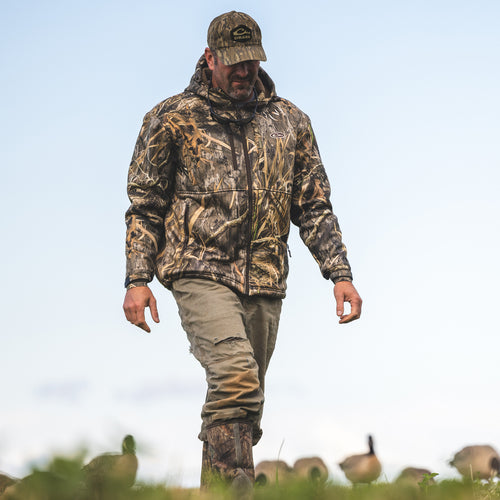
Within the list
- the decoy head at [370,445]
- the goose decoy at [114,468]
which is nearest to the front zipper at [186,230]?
the goose decoy at [114,468]

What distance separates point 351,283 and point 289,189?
2.52 feet

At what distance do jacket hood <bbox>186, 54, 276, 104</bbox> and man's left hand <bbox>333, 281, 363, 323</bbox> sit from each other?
1348 millimetres

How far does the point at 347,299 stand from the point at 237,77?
163cm

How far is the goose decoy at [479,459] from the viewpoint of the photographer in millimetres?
11195

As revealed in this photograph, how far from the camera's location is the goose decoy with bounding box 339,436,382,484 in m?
10.1

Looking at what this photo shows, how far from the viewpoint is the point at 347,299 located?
571 cm

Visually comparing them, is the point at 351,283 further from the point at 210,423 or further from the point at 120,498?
the point at 120,498

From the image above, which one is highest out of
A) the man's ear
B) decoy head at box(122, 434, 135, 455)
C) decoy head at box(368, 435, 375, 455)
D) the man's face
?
the man's ear

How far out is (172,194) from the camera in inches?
225

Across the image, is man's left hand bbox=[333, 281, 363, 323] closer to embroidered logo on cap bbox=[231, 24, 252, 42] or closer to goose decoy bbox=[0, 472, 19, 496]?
embroidered logo on cap bbox=[231, 24, 252, 42]

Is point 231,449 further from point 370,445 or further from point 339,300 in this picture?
point 370,445

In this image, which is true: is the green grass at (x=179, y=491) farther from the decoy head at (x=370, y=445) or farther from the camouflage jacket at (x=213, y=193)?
the decoy head at (x=370, y=445)

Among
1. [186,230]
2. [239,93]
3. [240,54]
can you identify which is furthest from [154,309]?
[240,54]

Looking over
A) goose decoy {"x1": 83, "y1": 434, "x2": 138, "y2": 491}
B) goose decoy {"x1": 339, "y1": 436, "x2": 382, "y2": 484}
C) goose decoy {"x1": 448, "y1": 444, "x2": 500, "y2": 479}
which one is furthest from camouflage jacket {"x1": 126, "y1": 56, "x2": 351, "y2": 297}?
goose decoy {"x1": 448, "y1": 444, "x2": 500, "y2": 479}
